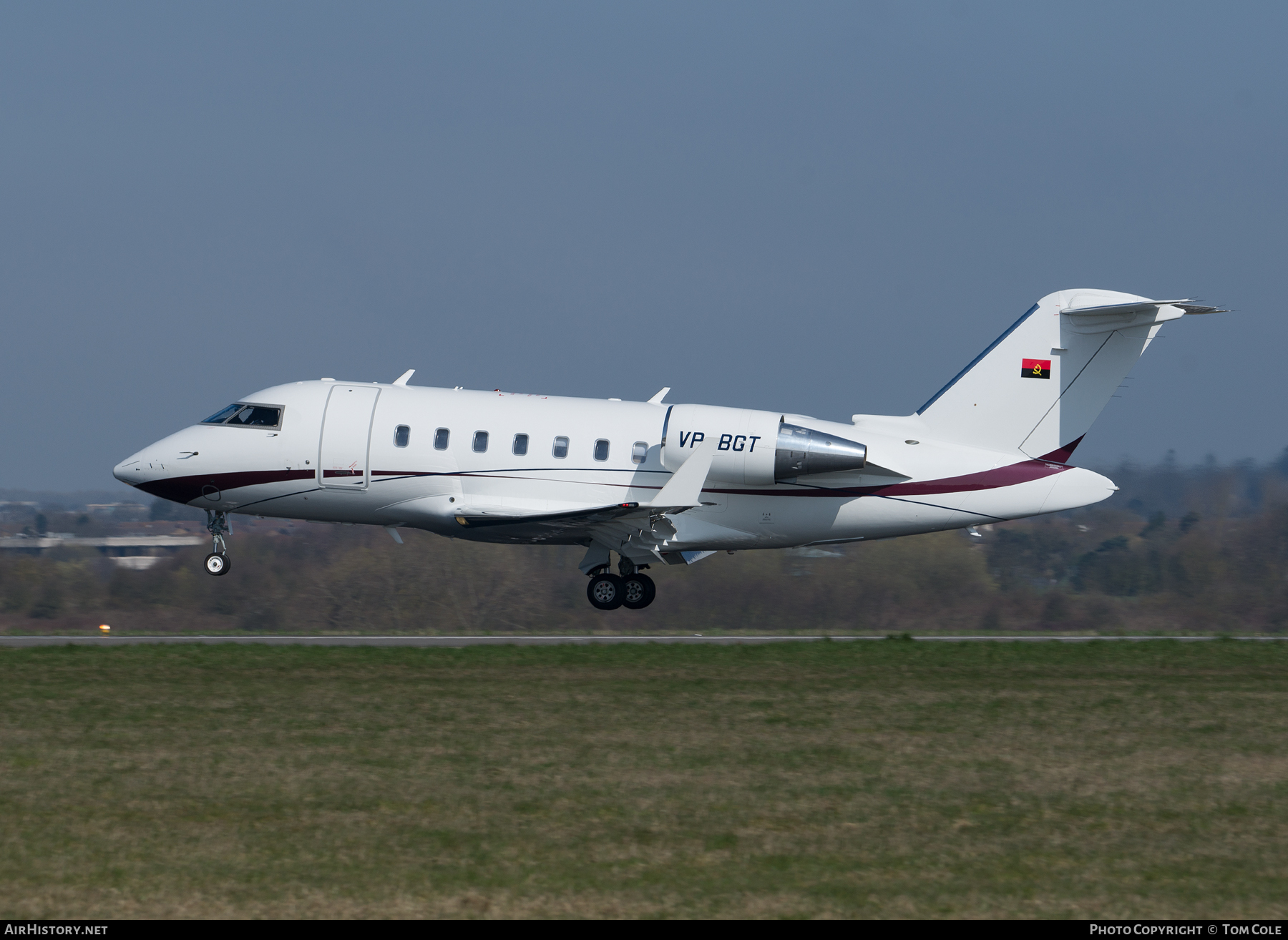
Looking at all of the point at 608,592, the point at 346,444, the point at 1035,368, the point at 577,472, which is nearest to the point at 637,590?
the point at 608,592

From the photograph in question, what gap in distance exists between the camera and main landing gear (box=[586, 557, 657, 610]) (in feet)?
90.3

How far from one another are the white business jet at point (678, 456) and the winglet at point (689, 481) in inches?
6.4

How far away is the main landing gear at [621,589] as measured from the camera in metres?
27.5

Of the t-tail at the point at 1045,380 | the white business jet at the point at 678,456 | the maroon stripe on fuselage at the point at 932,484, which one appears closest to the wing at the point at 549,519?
the white business jet at the point at 678,456

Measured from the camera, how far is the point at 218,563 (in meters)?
28.2

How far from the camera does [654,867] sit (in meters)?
9.74

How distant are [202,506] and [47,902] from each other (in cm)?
1916

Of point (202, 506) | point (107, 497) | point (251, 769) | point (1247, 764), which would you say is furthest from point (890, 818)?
point (107, 497)

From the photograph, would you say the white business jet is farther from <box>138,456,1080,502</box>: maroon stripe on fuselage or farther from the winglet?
the winglet

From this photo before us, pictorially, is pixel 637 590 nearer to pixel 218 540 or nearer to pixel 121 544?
pixel 218 540

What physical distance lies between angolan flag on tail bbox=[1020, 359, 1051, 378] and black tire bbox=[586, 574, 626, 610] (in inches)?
357

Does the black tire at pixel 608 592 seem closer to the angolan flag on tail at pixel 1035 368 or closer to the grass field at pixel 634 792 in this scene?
the grass field at pixel 634 792

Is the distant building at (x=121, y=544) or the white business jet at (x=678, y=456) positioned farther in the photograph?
the distant building at (x=121, y=544)

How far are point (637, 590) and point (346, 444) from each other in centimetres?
653
